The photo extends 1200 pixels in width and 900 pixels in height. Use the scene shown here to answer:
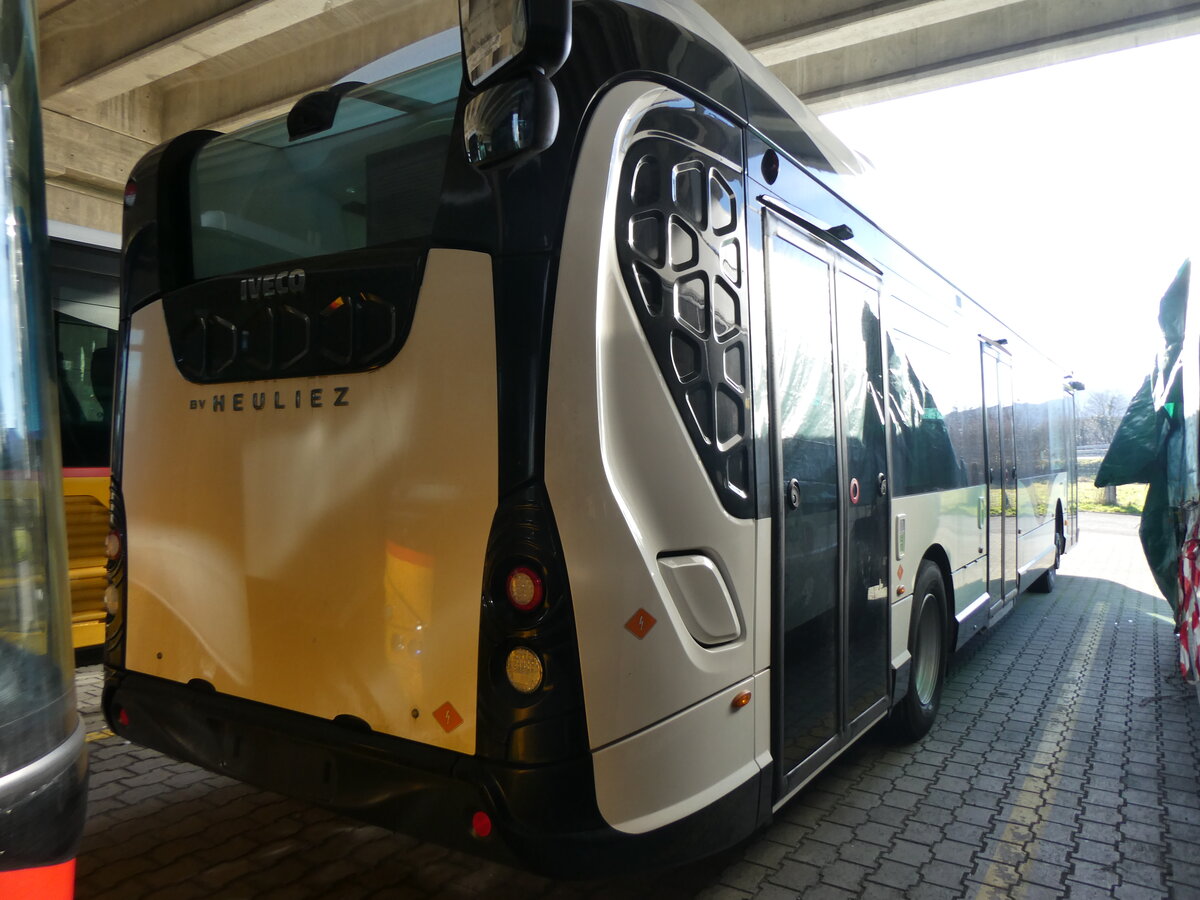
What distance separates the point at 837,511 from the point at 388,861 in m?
2.30

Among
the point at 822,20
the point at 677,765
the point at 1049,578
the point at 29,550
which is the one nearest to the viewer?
the point at 29,550

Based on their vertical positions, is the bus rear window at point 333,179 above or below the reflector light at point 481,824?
above

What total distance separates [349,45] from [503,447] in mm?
10084

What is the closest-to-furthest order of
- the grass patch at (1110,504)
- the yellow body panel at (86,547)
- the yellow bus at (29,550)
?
the yellow bus at (29,550), the yellow body panel at (86,547), the grass patch at (1110,504)

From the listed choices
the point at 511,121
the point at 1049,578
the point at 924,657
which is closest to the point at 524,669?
the point at 511,121

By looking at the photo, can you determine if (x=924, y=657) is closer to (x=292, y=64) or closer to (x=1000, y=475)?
(x=1000, y=475)

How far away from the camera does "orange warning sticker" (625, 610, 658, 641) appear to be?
2459 millimetres

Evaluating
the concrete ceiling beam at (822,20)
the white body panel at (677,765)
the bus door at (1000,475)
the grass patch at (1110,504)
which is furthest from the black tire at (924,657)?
the grass patch at (1110,504)

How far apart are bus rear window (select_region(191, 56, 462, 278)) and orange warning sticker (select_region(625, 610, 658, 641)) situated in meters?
1.34

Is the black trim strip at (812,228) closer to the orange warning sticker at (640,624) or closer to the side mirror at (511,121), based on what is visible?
the side mirror at (511,121)

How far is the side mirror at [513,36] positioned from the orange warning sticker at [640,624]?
1.45m

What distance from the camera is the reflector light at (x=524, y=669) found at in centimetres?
240

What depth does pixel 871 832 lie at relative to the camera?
3910mm

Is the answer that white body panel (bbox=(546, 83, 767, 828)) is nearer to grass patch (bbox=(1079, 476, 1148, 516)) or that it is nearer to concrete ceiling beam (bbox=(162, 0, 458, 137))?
concrete ceiling beam (bbox=(162, 0, 458, 137))
